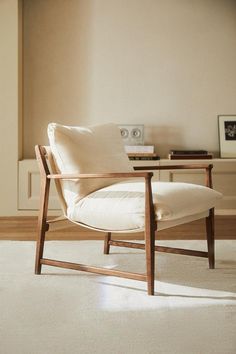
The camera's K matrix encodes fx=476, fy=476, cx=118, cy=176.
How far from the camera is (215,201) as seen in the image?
2.48 metres

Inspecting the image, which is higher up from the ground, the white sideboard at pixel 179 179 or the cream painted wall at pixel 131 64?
the cream painted wall at pixel 131 64

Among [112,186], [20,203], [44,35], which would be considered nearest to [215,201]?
[112,186]

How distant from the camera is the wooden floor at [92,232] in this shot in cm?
347

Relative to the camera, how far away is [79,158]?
8.06 feet

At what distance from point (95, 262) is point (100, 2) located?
3081 millimetres

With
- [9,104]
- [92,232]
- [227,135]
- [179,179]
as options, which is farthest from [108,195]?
[227,135]

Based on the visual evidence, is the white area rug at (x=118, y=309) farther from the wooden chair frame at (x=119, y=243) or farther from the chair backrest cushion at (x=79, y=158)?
the chair backrest cushion at (x=79, y=158)

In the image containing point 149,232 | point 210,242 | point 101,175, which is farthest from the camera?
point 210,242

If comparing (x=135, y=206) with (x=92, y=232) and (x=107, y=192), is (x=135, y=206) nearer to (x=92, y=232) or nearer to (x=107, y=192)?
(x=107, y=192)

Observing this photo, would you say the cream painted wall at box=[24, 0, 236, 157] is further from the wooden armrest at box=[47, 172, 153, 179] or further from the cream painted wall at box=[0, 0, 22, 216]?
the wooden armrest at box=[47, 172, 153, 179]

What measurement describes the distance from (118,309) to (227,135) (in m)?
3.21

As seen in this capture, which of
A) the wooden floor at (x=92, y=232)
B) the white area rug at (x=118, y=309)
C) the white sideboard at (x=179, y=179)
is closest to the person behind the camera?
the white area rug at (x=118, y=309)

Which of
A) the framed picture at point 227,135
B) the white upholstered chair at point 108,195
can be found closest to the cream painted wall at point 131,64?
the framed picture at point 227,135

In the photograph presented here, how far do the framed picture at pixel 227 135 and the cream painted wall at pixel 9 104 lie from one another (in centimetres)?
201
